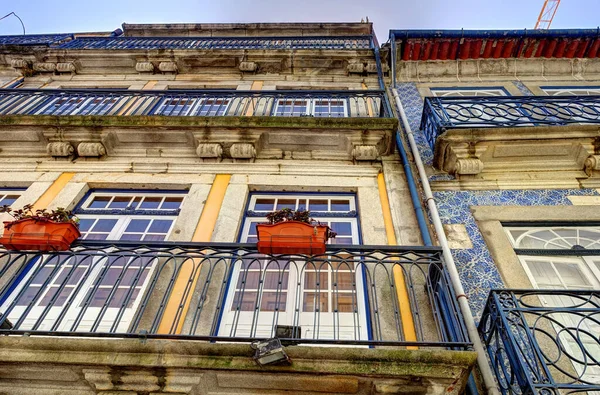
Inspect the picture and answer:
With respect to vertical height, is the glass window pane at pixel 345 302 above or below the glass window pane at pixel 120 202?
below

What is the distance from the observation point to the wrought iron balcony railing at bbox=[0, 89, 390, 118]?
6770 mm

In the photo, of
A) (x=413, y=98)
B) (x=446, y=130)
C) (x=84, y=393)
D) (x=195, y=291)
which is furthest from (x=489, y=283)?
(x=413, y=98)

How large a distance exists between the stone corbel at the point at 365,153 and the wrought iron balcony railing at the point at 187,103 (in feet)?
3.18

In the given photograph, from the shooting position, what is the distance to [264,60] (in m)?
8.80

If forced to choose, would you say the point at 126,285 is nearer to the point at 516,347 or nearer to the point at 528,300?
the point at 516,347

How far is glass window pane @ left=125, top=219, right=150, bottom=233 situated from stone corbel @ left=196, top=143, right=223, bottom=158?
49.9 inches

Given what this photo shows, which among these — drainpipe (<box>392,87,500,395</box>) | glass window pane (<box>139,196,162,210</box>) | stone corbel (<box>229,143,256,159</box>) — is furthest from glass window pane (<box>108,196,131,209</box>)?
drainpipe (<box>392,87,500,395</box>)

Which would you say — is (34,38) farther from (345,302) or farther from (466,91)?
(345,302)

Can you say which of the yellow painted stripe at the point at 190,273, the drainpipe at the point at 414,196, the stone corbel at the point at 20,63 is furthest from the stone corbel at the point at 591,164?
the stone corbel at the point at 20,63

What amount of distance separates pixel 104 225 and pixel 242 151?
6.52 feet

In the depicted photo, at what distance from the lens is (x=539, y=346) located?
10.5 ft

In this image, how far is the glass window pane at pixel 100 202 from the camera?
5395 mm

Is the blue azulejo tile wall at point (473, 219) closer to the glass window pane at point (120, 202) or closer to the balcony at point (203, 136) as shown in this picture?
the balcony at point (203, 136)

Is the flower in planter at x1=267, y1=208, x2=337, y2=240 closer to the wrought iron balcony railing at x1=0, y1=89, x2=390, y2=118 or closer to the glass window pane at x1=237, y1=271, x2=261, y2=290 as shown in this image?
the glass window pane at x1=237, y1=271, x2=261, y2=290
